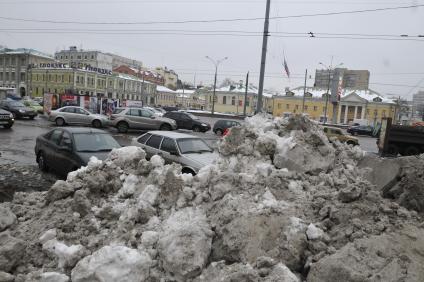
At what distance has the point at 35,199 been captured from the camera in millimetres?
6449

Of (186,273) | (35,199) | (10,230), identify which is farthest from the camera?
(35,199)

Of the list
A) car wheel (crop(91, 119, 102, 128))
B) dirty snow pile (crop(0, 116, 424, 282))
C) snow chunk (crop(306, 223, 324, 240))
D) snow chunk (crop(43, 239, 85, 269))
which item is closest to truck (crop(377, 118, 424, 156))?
car wheel (crop(91, 119, 102, 128))

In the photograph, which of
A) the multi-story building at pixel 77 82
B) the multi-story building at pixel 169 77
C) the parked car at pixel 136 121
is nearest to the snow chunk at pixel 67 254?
the parked car at pixel 136 121

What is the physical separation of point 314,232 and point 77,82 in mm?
85694

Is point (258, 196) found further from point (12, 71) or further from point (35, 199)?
point (12, 71)

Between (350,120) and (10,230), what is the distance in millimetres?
73447

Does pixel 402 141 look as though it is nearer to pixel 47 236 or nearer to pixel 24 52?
pixel 47 236

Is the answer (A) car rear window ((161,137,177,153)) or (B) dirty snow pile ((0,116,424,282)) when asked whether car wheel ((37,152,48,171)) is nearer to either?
(A) car rear window ((161,137,177,153))

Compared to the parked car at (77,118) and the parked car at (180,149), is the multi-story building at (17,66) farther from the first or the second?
the parked car at (180,149)

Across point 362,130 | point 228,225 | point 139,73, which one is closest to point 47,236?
point 228,225

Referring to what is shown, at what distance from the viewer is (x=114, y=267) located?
4.18 meters

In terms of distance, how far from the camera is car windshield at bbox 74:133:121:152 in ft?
32.9

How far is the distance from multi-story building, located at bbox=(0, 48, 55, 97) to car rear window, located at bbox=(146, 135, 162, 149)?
294 ft

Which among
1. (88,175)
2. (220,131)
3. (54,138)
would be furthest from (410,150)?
(88,175)
